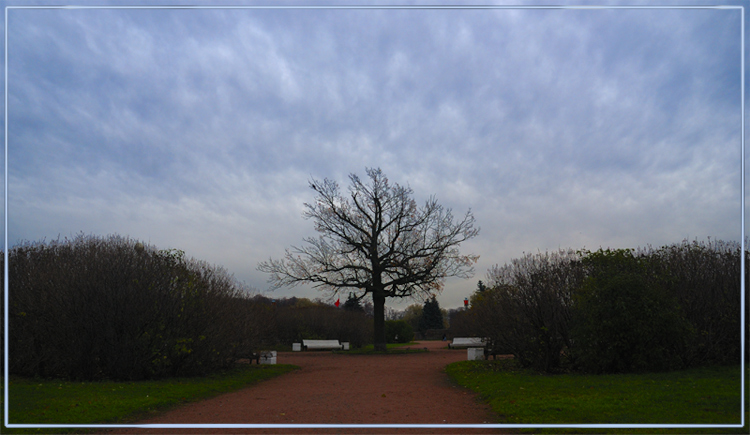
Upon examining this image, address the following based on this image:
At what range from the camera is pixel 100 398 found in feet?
29.6

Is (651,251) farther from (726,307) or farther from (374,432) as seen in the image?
(374,432)

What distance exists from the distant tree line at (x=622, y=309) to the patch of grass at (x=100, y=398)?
7.33m

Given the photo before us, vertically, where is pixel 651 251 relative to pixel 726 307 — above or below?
above

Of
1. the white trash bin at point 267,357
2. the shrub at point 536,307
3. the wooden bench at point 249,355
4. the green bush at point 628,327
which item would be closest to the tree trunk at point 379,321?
the white trash bin at point 267,357

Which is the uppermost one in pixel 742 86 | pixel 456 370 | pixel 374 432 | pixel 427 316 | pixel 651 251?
pixel 742 86

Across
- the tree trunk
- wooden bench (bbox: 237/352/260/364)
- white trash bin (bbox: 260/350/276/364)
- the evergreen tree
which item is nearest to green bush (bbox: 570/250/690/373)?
wooden bench (bbox: 237/352/260/364)

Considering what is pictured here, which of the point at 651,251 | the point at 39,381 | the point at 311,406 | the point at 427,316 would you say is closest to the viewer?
the point at 311,406

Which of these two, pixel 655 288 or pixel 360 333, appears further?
pixel 360 333

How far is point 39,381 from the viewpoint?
11.6 m

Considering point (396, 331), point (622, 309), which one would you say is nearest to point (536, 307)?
point (622, 309)

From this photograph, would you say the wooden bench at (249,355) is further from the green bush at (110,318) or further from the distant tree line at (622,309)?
the distant tree line at (622,309)

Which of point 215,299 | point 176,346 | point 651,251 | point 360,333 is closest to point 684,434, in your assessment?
point 651,251

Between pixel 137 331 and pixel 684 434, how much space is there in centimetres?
1113

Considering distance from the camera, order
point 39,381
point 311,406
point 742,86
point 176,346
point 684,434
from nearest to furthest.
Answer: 1. point 684,434
2. point 742,86
3. point 311,406
4. point 39,381
5. point 176,346
